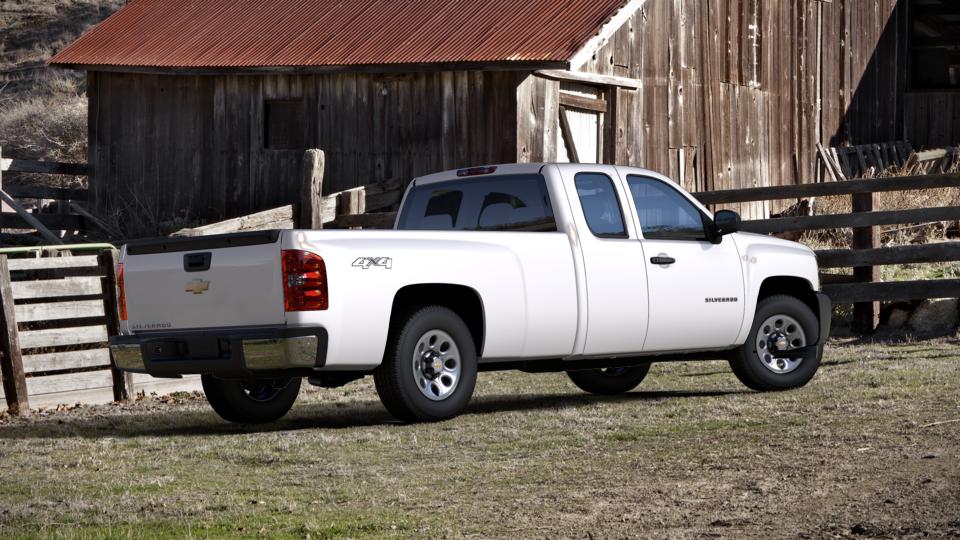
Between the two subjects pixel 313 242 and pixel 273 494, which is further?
pixel 313 242

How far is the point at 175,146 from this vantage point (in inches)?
967

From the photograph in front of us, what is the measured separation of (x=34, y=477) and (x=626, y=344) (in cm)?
460

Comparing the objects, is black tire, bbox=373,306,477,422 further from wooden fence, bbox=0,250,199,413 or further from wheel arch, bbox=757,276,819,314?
wooden fence, bbox=0,250,199,413

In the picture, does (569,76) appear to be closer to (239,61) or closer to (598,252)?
(239,61)

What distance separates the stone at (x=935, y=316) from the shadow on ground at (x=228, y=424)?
185 inches

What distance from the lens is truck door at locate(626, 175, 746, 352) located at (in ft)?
37.7

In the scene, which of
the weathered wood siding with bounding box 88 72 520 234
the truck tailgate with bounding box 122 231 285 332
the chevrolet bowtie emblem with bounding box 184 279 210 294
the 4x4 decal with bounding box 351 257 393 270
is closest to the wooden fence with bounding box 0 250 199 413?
the truck tailgate with bounding box 122 231 285 332

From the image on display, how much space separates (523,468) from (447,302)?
7.96ft

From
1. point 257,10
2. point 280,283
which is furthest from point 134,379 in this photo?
point 257,10

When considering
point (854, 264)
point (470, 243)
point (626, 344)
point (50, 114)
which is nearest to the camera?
point (470, 243)

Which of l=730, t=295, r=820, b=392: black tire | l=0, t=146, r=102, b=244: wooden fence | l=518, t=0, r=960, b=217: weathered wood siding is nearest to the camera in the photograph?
l=730, t=295, r=820, b=392: black tire

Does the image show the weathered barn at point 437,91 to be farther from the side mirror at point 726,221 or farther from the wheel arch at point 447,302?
the wheel arch at point 447,302

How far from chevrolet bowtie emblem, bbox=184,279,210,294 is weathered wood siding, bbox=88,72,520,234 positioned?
1071cm

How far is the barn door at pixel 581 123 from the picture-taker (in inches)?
827
